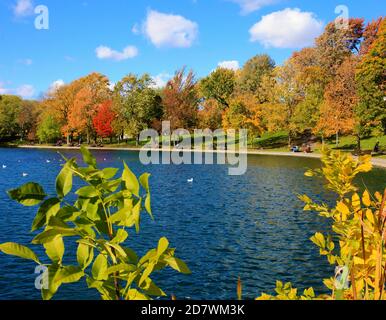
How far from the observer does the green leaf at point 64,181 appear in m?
1.33

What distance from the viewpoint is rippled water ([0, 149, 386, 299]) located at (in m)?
11.7

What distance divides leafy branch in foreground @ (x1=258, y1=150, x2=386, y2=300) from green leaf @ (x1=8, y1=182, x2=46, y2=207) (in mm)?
1161

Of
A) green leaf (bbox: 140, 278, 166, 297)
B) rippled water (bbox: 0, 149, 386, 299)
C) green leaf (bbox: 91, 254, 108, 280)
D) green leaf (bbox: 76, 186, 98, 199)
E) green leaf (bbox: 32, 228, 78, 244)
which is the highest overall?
green leaf (bbox: 76, 186, 98, 199)

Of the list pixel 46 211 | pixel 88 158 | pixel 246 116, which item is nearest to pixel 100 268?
pixel 46 211

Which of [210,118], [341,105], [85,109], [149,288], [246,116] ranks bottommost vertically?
[149,288]

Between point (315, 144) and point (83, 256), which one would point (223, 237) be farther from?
point (315, 144)

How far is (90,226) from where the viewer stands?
145 cm

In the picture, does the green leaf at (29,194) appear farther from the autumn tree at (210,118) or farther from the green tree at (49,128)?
the green tree at (49,128)

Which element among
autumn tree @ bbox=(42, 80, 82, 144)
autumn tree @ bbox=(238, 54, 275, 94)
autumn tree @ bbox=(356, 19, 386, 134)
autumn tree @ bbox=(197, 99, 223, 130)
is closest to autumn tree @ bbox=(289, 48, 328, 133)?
autumn tree @ bbox=(356, 19, 386, 134)

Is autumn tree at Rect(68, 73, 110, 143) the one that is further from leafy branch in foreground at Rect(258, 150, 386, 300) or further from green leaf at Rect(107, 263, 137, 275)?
green leaf at Rect(107, 263, 137, 275)

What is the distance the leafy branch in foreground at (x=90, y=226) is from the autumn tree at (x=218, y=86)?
302 feet

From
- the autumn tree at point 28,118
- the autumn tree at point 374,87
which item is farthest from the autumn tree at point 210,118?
the autumn tree at point 28,118

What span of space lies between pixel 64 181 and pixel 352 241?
1.70m
